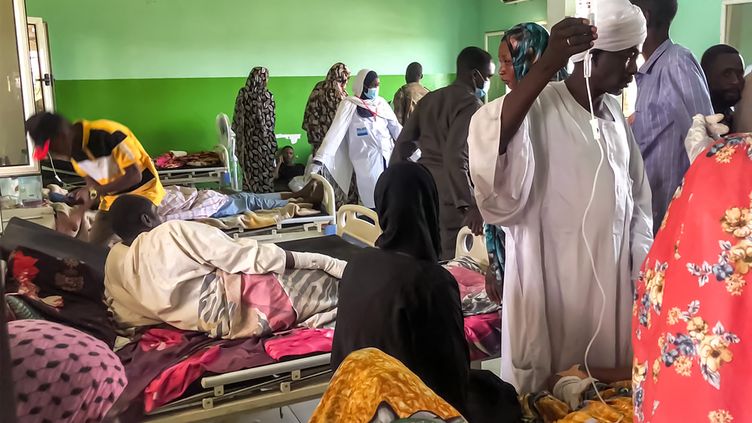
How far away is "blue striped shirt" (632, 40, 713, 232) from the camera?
231cm

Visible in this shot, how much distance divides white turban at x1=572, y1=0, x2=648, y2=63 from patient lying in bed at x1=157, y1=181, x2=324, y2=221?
147 inches

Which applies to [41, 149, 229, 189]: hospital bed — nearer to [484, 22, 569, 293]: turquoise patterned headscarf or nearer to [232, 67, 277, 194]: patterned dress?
[232, 67, 277, 194]: patterned dress

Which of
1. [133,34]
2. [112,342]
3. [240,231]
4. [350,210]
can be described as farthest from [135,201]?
[133,34]

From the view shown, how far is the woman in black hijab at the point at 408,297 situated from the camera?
5.16 ft

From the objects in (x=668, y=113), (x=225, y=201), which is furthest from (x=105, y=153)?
(x=225, y=201)

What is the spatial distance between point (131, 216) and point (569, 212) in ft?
4.58

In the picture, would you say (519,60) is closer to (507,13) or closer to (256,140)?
(256,140)

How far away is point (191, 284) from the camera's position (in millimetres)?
2754

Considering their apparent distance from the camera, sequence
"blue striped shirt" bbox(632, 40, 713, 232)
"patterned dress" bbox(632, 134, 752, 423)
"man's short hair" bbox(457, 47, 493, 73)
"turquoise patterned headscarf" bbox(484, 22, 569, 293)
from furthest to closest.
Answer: "man's short hair" bbox(457, 47, 493, 73) → "blue striped shirt" bbox(632, 40, 713, 232) → "turquoise patterned headscarf" bbox(484, 22, 569, 293) → "patterned dress" bbox(632, 134, 752, 423)

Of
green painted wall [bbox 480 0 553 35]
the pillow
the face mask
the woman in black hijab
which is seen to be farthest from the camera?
green painted wall [bbox 480 0 553 35]

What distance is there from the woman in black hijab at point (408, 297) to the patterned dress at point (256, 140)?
5483mm

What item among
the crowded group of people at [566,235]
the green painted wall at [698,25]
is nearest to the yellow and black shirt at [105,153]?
the crowded group of people at [566,235]

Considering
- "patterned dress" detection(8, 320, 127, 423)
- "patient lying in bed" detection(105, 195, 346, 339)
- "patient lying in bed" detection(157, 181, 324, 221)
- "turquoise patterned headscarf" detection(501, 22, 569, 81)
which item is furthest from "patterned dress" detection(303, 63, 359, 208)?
"patterned dress" detection(8, 320, 127, 423)

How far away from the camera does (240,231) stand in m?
4.78
